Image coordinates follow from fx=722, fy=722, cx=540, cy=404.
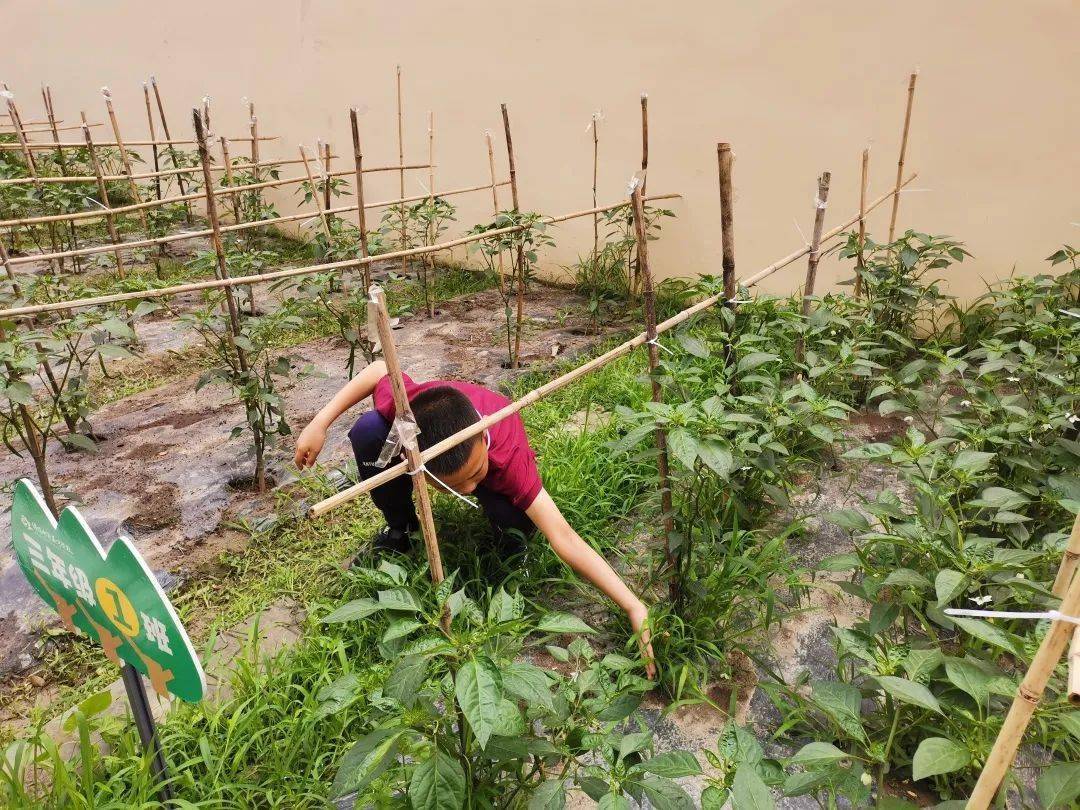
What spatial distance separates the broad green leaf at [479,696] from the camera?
102cm

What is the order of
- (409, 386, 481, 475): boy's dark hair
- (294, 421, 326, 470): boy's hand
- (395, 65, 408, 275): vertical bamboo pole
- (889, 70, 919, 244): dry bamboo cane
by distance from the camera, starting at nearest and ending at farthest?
1. (409, 386, 481, 475): boy's dark hair
2. (294, 421, 326, 470): boy's hand
3. (889, 70, 919, 244): dry bamboo cane
4. (395, 65, 408, 275): vertical bamboo pole

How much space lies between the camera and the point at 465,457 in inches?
66.8

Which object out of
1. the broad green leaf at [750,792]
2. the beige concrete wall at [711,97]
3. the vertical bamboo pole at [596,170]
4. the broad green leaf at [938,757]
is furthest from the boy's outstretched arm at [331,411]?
the beige concrete wall at [711,97]

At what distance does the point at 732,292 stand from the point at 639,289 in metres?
2.36

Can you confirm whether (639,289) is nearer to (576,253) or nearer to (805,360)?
(576,253)

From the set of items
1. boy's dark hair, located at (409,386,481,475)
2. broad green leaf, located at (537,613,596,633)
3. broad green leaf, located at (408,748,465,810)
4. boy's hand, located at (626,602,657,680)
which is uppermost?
boy's dark hair, located at (409,386,481,475)

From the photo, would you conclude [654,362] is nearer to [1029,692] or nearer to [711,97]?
[1029,692]

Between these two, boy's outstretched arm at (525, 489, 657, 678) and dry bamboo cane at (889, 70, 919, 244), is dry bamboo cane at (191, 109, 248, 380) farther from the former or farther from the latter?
dry bamboo cane at (889, 70, 919, 244)

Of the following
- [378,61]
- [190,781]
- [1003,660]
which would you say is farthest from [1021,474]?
[378,61]

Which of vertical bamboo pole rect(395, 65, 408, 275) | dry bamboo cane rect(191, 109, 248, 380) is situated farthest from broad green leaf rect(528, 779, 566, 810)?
vertical bamboo pole rect(395, 65, 408, 275)

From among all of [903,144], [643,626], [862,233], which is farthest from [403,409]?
[903,144]

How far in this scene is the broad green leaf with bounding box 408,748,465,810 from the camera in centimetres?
111

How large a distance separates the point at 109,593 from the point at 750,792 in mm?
1038

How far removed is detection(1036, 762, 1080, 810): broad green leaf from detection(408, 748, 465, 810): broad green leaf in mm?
849
